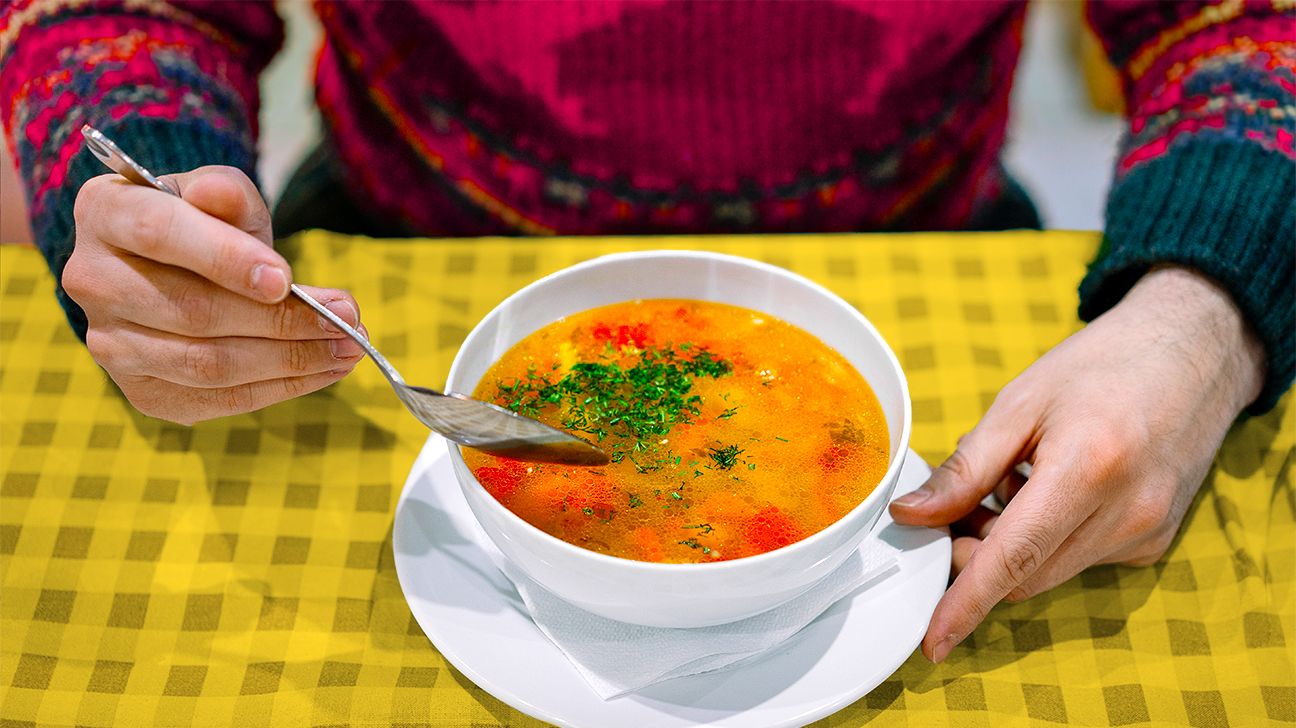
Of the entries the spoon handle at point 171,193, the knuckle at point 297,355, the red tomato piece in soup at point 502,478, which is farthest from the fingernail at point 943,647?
the knuckle at point 297,355

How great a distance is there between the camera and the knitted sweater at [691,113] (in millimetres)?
1368

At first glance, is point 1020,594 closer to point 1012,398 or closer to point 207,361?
point 1012,398

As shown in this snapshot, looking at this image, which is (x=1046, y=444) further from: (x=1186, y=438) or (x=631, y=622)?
(x=631, y=622)

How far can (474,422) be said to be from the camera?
3.12 ft

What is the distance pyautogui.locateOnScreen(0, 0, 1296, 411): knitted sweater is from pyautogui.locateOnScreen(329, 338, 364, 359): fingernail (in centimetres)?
46

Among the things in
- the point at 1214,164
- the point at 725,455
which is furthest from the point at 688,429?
the point at 1214,164

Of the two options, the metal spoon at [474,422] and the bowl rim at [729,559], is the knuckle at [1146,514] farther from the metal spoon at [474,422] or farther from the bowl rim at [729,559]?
the metal spoon at [474,422]

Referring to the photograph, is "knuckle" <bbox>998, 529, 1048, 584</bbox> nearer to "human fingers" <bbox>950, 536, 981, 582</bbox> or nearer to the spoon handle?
"human fingers" <bbox>950, 536, 981, 582</bbox>

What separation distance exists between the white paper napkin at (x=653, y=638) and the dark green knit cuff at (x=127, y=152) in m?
0.72

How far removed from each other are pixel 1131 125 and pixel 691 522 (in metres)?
1.08

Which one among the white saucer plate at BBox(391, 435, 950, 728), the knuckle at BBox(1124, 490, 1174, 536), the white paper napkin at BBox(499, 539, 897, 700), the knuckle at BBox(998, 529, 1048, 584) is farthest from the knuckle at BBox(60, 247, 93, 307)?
the knuckle at BBox(1124, 490, 1174, 536)

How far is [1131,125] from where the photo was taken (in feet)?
5.31

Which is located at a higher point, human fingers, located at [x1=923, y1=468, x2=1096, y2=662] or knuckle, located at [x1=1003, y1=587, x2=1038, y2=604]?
human fingers, located at [x1=923, y1=468, x2=1096, y2=662]

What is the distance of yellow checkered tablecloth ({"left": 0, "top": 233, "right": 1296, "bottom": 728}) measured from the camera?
41.3 inches
